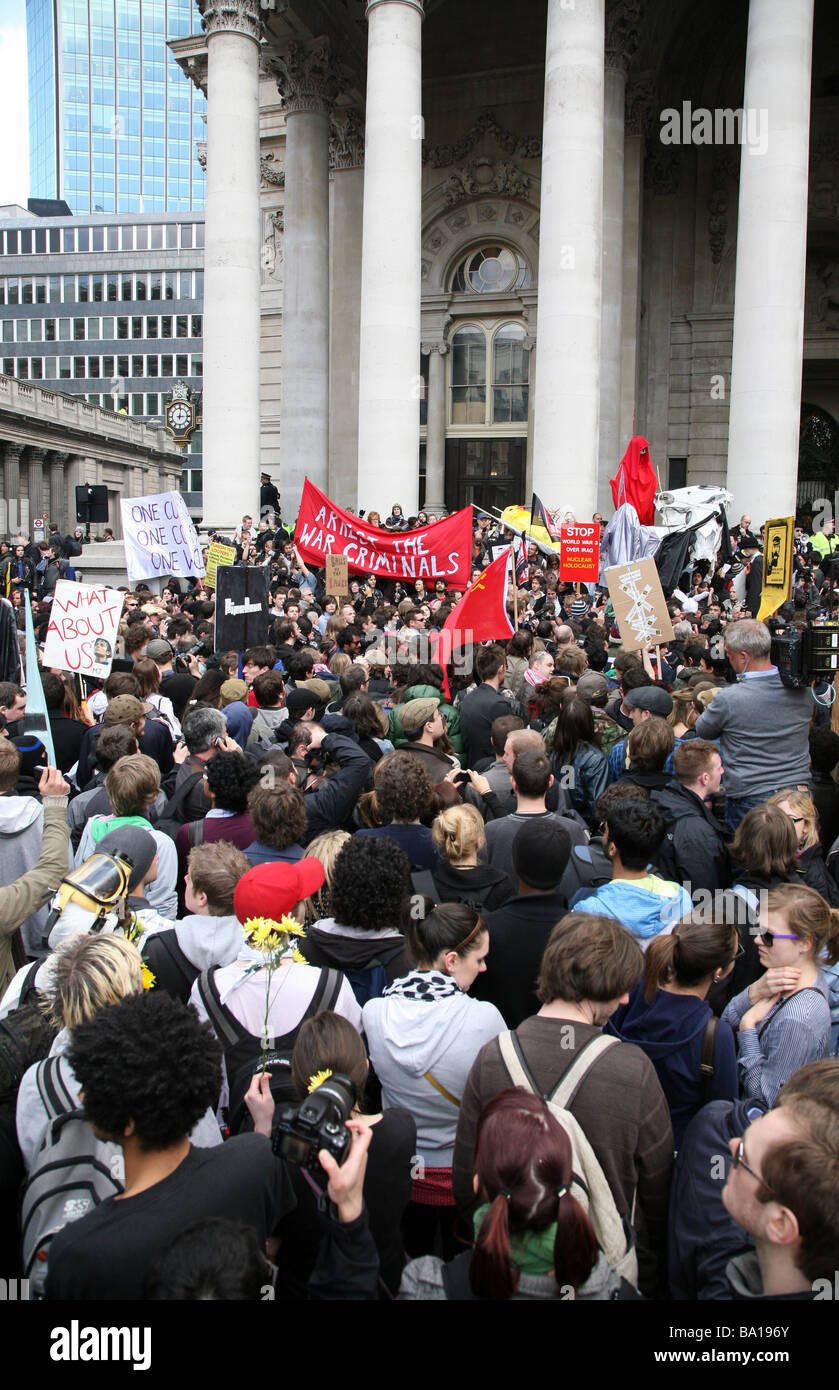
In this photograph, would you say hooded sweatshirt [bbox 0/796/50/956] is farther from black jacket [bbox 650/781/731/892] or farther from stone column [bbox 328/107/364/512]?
stone column [bbox 328/107/364/512]

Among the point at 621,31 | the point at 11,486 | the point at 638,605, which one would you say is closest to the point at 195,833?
the point at 638,605

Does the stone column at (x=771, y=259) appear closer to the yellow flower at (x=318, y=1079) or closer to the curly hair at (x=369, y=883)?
the curly hair at (x=369, y=883)

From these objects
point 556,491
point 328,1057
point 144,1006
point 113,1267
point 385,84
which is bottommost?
point 113,1267

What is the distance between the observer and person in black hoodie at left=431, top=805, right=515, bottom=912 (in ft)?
14.2

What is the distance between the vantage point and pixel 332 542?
15.0 metres

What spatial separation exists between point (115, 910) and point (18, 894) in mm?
371

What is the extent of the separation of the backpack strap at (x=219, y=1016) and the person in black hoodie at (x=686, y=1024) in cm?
124

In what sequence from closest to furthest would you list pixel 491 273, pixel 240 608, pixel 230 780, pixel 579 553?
pixel 230 780
pixel 240 608
pixel 579 553
pixel 491 273

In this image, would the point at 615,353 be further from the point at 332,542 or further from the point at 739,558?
the point at 332,542

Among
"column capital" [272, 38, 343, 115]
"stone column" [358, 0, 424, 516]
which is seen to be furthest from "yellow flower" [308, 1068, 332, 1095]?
"column capital" [272, 38, 343, 115]

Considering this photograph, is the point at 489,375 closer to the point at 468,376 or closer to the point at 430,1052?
the point at 468,376

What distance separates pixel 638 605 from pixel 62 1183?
696 centimetres

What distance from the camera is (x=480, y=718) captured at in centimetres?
720
